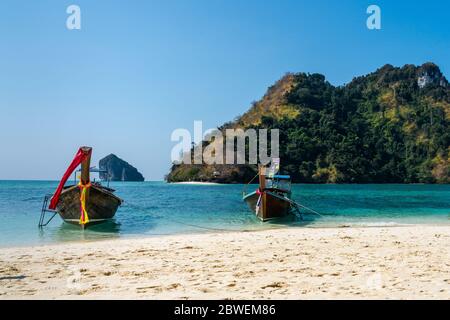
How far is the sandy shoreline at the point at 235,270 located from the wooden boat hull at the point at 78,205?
269 inches

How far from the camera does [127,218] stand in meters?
26.1

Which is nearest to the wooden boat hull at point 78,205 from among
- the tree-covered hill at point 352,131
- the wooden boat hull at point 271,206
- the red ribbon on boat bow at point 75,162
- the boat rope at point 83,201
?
the boat rope at point 83,201

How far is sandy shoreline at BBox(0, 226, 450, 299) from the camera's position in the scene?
7156 millimetres

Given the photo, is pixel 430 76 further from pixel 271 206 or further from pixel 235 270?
pixel 235 270

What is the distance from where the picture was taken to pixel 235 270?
29.9 ft

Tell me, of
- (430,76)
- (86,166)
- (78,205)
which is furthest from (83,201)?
(430,76)

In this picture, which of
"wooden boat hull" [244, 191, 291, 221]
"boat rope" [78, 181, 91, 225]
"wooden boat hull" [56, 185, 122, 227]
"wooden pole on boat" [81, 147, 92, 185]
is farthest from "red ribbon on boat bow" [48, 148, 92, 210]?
"wooden boat hull" [244, 191, 291, 221]

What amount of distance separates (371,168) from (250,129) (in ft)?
136

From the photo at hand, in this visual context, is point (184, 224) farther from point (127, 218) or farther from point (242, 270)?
point (242, 270)

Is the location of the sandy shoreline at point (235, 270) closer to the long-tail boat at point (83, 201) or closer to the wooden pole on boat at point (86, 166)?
the wooden pole on boat at point (86, 166)

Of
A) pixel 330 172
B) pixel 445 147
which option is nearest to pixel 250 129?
pixel 330 172

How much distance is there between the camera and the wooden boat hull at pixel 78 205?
20.9 metres

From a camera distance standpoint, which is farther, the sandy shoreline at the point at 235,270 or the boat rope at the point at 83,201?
the boat rope at the point at 83,201
